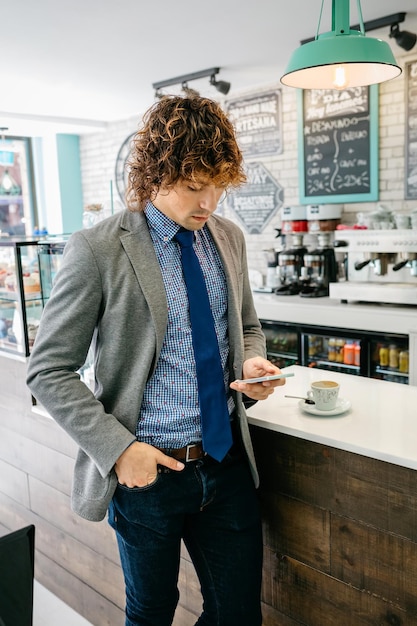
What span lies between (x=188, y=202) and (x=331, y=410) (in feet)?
2.43

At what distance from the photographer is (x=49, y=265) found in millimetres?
2756

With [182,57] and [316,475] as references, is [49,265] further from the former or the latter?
[182,57]

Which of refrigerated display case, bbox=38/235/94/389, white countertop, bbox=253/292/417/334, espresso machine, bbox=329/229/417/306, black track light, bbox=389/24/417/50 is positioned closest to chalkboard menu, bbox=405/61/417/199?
black track light, bbox=389/24/417/50

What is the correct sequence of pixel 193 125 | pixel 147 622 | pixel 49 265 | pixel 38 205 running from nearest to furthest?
pixel 193 125 → pixel 147 622 → pixel 49 265 → pixel 38 205

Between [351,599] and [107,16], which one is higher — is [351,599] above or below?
below

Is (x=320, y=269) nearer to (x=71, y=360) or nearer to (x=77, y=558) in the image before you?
(x=77, y=558)

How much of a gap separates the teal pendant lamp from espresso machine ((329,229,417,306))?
5.18ft

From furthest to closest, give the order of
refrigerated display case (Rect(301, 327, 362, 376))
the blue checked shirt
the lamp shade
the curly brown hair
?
refrigerated display case (Rect(301, 327, 362, 376)) < the lamp shade < the blue checked shirt < the curly brown hair

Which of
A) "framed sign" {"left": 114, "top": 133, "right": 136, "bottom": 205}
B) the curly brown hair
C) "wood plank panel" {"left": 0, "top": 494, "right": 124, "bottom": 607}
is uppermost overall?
"framed sign" {"left": 114, "top": 133, "right": 136, "bottom": 205}

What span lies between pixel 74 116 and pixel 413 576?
6430 millimetres

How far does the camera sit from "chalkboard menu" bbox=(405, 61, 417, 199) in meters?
4.26

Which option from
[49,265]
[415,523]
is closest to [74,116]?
[49,265]

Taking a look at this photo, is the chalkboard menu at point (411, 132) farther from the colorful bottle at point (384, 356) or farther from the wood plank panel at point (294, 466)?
the wood plank panel at point (294, 466)

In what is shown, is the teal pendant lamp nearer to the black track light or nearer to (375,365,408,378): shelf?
the black track light
